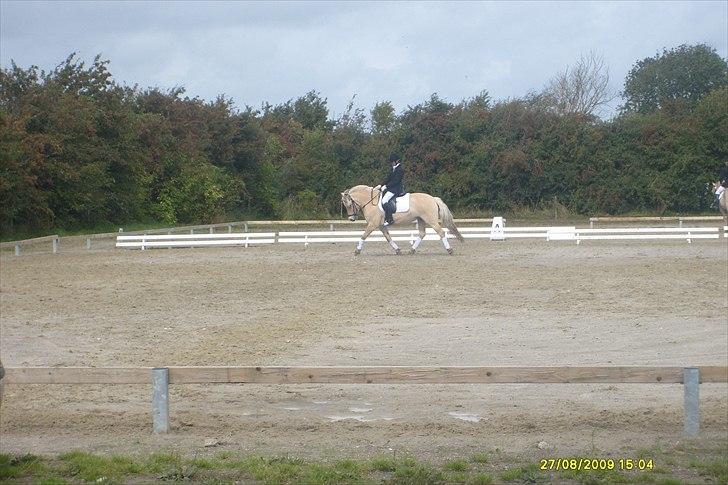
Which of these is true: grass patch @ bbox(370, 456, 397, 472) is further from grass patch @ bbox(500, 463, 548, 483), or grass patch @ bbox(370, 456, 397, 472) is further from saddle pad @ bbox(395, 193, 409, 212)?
saddle pad @ bbox(395, 193, 409, 212)

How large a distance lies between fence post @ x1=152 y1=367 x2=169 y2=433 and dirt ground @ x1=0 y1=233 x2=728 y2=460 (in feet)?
0.53

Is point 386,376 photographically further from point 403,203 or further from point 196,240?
point 196,240

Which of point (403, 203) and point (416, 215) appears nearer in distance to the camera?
point (403, 203)

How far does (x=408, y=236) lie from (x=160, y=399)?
21.3m

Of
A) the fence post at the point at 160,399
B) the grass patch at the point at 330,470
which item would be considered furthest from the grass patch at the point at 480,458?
the fence post at the point at 160,399

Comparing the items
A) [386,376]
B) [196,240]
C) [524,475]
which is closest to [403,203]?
[196,240]

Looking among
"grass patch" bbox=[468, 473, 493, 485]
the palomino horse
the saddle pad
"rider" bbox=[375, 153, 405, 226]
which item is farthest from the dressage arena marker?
the saddle pad

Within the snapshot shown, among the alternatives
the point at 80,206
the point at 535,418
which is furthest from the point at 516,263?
the point at 80,206

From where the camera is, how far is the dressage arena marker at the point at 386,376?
7.77 metres

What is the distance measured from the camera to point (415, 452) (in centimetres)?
738

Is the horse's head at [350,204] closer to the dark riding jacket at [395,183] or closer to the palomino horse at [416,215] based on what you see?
the palomino horse at [416,215]

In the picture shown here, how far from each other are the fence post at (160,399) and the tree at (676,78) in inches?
1829

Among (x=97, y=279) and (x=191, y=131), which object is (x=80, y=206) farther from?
(x=97, y=279)

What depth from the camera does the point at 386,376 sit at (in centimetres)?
809
